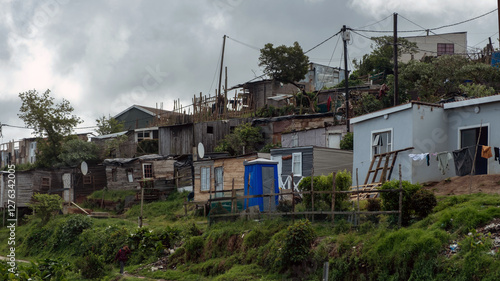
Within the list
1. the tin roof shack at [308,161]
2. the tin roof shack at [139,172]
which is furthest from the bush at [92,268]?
the tin roof shack at [139,172]

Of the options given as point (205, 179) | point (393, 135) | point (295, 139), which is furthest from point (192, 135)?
point (393, 135)

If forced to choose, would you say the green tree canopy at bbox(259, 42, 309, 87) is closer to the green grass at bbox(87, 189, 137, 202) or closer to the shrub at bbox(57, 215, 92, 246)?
the green grass at bbox(87, 189, 137, 202)

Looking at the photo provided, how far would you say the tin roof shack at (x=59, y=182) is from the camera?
43906 millimetres

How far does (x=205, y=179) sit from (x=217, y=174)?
122 cm

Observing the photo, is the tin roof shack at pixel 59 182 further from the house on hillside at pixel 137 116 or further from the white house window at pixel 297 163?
the white house window at pixel 297 163

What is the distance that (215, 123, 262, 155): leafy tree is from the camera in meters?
40.2

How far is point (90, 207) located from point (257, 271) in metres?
27.2

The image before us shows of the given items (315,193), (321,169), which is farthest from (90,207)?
(315,193)

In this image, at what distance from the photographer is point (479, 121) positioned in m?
21.7

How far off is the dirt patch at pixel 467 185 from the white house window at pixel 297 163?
8.12 m

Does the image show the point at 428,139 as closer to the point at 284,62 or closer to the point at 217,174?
the point at 217,174

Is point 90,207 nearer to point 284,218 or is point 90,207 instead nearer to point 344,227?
point 284,218

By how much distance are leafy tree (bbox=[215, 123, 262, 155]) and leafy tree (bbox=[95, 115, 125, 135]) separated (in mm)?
23503

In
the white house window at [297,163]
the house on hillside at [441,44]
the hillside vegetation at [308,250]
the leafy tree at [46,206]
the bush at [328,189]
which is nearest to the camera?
the hillside vegetation at [308,250]
